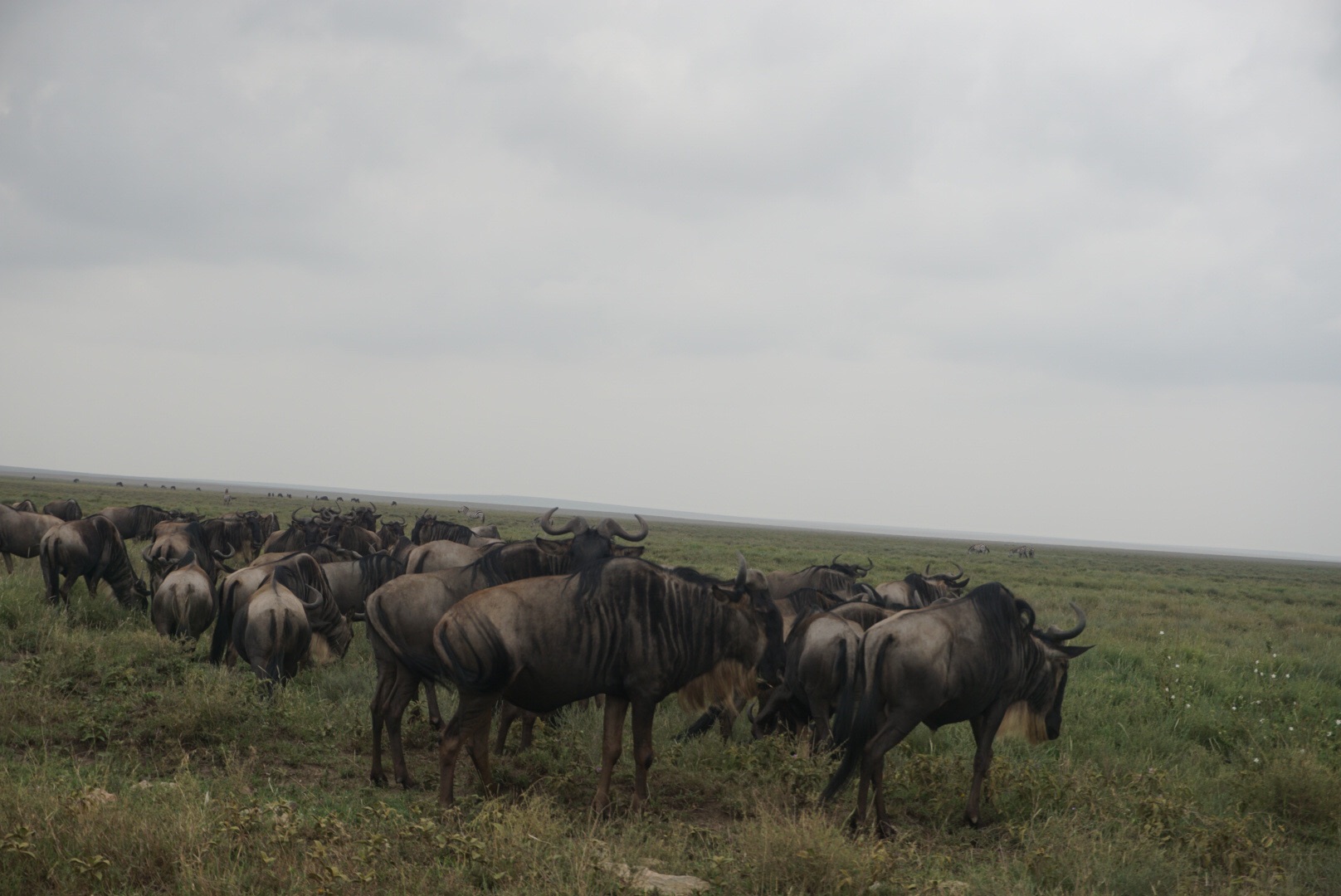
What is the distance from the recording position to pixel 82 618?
1139cm

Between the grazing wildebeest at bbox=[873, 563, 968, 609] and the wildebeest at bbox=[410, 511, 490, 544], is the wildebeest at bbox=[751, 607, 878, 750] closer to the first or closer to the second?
the grazing wildebeest at bbox=[873, 563, 968, 609]

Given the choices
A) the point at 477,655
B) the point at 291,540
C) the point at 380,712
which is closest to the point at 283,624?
the point at 380,712

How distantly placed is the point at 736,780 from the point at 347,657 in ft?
18.4


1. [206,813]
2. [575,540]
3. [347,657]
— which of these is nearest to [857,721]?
[575,540]

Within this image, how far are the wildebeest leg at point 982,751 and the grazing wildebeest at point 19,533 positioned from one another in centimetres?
1644

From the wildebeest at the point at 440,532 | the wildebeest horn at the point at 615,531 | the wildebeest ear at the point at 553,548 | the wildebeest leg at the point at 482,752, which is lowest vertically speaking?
the wildebeest leg at the point at 482,752

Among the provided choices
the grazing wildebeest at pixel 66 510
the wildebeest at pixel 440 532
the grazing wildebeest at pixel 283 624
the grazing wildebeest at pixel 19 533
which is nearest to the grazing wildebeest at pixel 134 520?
the grazing wildebeest at pixel 66 510

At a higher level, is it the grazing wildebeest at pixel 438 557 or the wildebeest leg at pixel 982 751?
the grazing wildebeest at pixel 438 557

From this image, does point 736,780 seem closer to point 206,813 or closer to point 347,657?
point 206,813

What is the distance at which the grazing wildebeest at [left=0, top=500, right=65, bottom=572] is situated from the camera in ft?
52.5

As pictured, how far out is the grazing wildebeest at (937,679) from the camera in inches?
232

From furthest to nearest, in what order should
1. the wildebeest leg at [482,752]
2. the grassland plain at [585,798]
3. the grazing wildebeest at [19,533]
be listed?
the grazing wildebeest at [19,533] → the wildebeest leg at [482,752] → the grassland plain at [585,798]

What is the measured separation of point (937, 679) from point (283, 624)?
20.1ft

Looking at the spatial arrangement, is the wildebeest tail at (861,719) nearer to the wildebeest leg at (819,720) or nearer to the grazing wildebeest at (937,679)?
the grazing wildebeest at (937,679)
